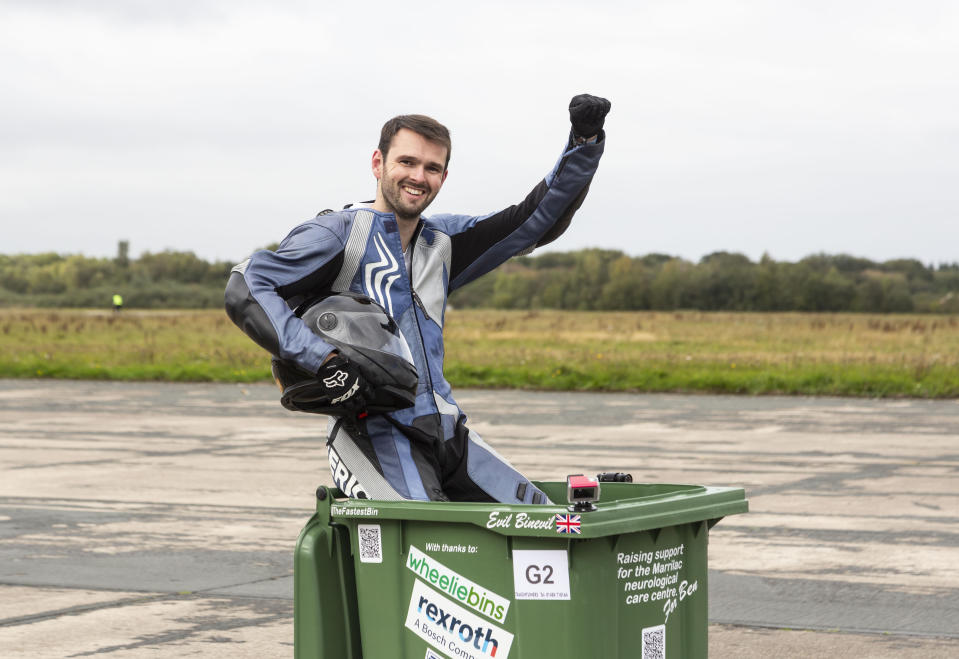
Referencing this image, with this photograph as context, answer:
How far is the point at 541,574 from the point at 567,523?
15 centimetres

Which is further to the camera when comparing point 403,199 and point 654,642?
point 403,199

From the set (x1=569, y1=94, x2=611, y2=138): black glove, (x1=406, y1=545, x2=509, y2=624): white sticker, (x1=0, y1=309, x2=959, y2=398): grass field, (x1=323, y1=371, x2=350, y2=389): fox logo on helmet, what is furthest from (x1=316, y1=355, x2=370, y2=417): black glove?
(x1=0, y1=309, x2=959, y2=398): grass field

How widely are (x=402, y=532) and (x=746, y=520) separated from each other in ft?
18.7

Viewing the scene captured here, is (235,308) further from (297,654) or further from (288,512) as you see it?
(288,512)

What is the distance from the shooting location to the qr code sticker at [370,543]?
133 inches

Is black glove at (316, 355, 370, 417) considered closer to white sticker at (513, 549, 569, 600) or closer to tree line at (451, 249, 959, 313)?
white sticker at (513, 549, 569, 600)

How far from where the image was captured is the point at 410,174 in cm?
381

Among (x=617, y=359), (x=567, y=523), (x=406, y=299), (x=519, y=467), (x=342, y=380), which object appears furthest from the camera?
(x=617, y=359)

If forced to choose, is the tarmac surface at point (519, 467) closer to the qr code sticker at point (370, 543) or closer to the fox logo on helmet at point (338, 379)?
the qr code sticker at point (370, 543)

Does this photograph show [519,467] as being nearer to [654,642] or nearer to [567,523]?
[654,642]

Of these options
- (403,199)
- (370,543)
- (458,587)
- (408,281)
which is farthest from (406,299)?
(458,587)

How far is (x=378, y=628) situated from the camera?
3412 mm

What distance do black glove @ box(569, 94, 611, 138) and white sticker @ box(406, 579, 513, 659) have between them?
4.70 feet

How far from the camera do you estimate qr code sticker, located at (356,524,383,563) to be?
11.1ft
